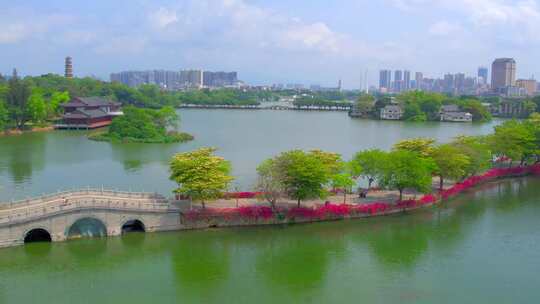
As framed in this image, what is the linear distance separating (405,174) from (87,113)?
163 feet

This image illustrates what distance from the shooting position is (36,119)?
64.2 m

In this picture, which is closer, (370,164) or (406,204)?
(406,204)

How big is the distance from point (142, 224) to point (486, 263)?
1448 centimetres

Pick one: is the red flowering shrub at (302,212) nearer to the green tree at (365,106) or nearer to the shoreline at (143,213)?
the shoreline at (143,213)

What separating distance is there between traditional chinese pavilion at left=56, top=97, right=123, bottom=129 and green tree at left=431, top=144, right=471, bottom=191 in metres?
47.0

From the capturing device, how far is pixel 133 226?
2486 centimetres

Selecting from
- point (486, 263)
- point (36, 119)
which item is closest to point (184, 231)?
point (486, 263)

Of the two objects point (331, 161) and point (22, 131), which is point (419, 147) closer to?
point (331, 161)

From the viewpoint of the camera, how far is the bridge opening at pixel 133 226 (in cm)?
2460

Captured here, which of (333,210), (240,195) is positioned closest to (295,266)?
(333,210)

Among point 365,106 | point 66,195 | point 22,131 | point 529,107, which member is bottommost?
point 66,195

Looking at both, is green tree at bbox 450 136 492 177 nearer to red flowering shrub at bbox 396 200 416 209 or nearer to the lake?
red flowering shrub at bbox 396 200 416 209

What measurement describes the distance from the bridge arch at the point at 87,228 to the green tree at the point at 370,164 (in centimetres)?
1343

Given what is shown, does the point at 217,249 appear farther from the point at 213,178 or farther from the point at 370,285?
the point at 370,285
